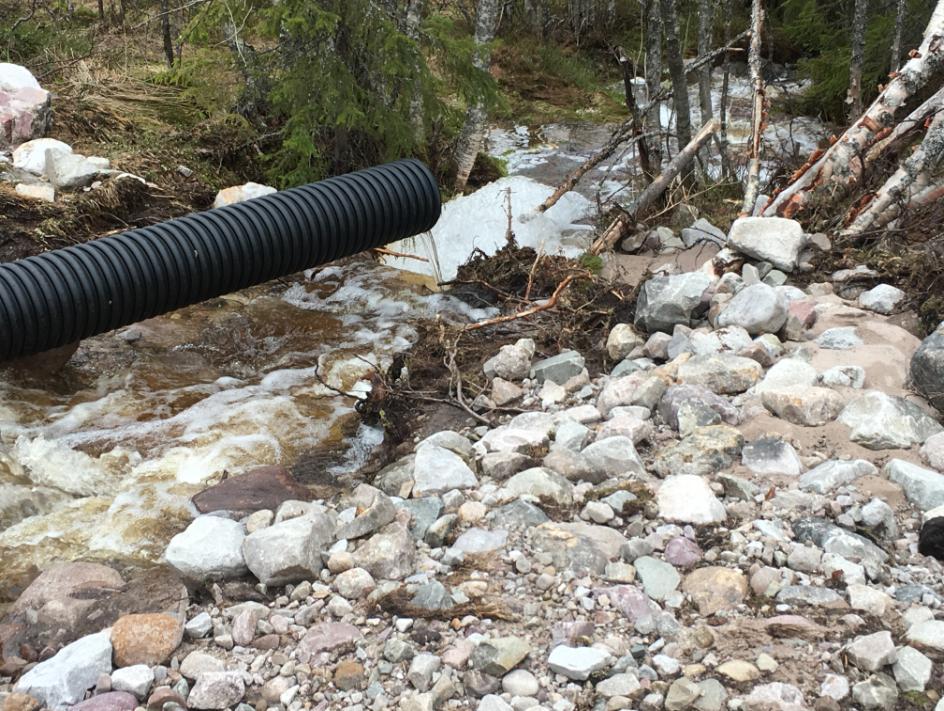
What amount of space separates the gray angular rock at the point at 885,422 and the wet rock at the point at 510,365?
1584 mm

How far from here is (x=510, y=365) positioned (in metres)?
4.64

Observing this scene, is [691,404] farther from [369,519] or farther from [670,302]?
[369,519]

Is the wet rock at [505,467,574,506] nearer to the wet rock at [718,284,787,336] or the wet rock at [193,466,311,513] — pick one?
the wet rock at [193,466,311,513]

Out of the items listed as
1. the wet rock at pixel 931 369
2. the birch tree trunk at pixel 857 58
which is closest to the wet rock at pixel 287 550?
the wet rock at pixel 931 369

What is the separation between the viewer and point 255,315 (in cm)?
603

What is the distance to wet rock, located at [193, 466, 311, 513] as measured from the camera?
3.69 m

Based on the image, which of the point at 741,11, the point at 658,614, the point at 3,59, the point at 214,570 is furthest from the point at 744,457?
the point at 741,11

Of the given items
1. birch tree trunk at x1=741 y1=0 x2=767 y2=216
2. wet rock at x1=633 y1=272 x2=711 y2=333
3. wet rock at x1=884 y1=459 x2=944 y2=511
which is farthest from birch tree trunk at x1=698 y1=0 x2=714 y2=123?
wet rock at x1=884 y1=459 x2=944 y2=511

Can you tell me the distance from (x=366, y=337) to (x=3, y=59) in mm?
5622

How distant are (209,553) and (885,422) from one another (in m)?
2.56

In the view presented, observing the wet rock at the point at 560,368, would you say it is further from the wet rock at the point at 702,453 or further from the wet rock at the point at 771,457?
the wet rock at the point at 771,457

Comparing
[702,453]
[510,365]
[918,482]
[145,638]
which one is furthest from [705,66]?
[145,638]

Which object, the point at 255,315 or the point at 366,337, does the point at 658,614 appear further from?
the point at 255,315

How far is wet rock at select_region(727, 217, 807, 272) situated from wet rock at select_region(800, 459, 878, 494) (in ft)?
6.92
